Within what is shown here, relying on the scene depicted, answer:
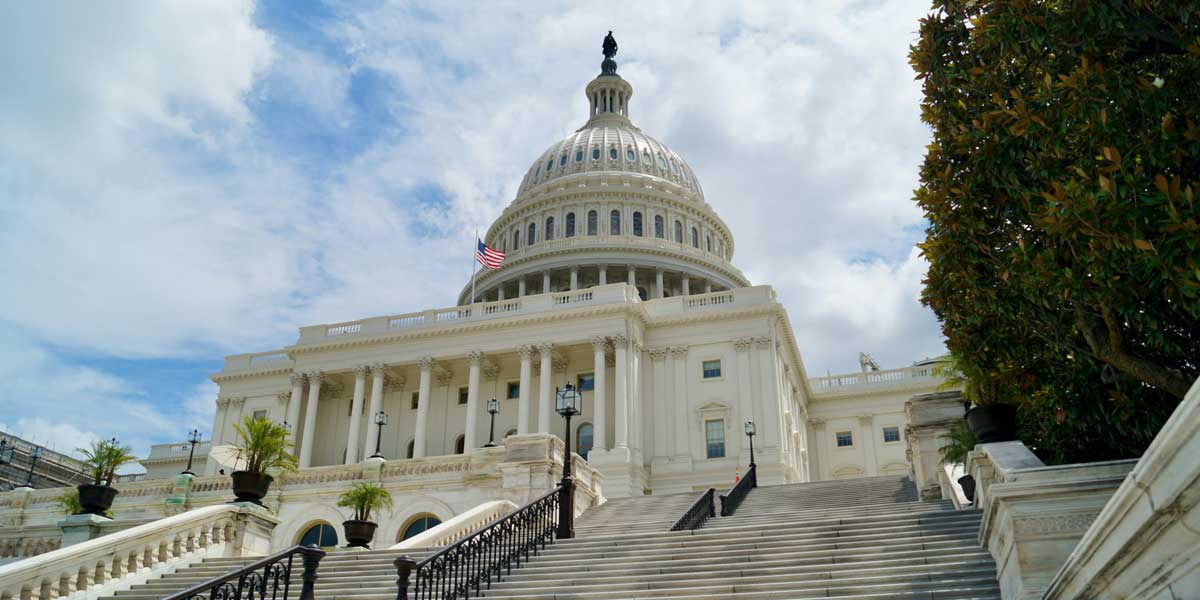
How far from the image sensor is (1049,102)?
10164 mm

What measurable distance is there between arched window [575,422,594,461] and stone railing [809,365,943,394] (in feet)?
70.6

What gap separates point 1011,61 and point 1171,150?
2932mm

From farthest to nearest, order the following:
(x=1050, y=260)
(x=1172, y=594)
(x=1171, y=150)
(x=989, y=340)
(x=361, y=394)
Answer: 1. (x=361, y=394)
2. (x=989, y=340)
3. (x=1050, y=260)
4. (x=1171, y=150)
5. (x=1172, y=594)

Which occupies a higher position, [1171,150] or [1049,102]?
[1049,102]

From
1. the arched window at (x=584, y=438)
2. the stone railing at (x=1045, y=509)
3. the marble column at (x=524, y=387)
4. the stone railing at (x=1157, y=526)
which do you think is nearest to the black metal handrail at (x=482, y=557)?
the stone railing at (x=1045, y=509)

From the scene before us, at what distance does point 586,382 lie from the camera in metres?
54.6

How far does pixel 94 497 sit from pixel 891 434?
177 feet

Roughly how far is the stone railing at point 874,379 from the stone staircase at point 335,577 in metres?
52.9

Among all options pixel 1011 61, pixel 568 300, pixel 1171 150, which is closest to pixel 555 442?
pixel 1011 61

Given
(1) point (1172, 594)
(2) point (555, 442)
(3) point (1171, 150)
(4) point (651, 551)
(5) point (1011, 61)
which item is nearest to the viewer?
(1) point (1172, 594)

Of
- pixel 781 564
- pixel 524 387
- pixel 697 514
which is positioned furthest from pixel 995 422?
pixel 524 387

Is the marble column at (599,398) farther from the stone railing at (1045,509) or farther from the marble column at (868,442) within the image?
the stone railing at (1045,509)

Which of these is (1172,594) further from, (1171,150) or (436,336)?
(436,336)

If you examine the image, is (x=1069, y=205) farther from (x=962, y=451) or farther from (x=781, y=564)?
(x=962, y=451)
